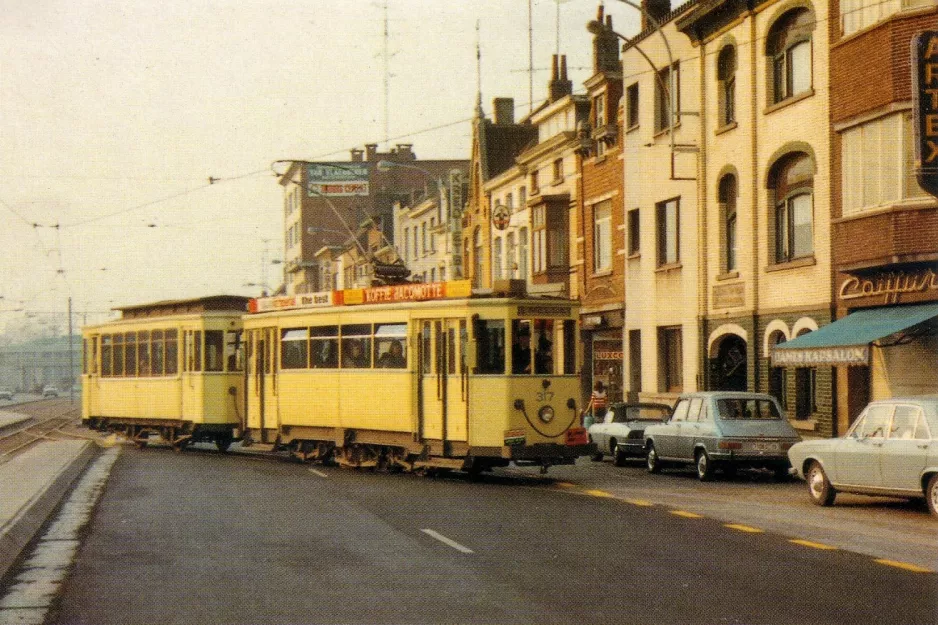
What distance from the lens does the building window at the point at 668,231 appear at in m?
36.2

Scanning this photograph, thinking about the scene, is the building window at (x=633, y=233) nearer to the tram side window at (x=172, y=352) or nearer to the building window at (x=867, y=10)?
the tram side window at (x=172, y=352)

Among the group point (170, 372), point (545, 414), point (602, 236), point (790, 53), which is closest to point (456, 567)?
point (545, 414)

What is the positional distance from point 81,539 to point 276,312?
14401mm

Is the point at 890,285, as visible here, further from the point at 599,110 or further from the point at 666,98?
the point at 599,110

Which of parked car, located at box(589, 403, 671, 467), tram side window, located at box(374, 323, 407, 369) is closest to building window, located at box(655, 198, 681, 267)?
parked car, located at box(589, 403, 671, 467)

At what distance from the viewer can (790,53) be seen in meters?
29.6

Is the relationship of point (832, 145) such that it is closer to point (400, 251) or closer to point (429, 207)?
point (429, 207)

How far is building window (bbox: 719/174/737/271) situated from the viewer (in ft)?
107

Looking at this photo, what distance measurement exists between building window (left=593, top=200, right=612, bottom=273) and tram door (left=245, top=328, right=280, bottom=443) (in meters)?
14.4

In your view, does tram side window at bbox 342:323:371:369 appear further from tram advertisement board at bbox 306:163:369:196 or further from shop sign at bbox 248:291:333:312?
tram advertisement board at bbox 306:163:369:196

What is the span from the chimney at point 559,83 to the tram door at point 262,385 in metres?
24.3

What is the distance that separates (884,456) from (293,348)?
1382 centimetres

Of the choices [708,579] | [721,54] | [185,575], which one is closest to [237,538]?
[185,575]

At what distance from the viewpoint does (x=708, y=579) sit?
37.2 feet
